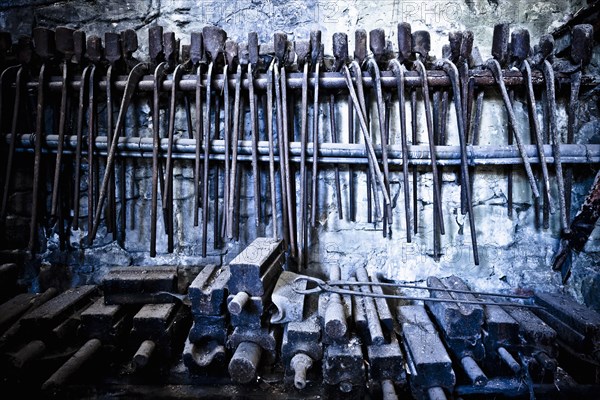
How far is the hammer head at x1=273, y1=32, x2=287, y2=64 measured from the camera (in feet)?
6.23

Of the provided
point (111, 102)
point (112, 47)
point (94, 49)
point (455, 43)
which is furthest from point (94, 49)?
point (455, 43)

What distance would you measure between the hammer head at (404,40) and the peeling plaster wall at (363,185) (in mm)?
314

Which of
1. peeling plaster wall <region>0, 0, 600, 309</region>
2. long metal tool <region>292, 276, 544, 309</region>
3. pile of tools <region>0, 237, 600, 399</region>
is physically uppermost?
peeling plaster wall <region>0, 0, 600, 309</region>

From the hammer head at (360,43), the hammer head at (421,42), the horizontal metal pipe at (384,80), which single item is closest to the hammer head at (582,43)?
the horizontal metal pipe at (384,80)

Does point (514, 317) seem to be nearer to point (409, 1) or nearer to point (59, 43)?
point (409, 1)

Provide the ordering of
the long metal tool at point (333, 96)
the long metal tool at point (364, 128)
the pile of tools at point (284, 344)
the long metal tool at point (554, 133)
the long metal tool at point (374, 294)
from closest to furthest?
the pile of tools at point (284, 344) < the long metal tool at point (374, 294) < the long metal tool at point (364, 128) < the long metal tool at point (554, 133) < the long metal tool at point (333, 96)

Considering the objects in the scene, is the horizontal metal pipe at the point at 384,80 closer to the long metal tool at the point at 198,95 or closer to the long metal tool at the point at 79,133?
the long metal tool at the point at 198,95

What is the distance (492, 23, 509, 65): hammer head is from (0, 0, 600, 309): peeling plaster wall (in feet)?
0.89

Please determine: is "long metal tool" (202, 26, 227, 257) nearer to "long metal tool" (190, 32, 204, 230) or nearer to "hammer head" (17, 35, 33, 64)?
"long metal tool" (190, 32, 204, 230)

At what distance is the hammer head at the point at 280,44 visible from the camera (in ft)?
6.23

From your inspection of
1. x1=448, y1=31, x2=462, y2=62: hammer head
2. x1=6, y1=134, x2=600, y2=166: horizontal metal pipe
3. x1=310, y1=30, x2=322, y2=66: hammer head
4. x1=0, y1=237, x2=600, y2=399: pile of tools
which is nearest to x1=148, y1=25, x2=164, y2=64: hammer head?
x1=6, y1=134, x2=600, y2=166: horizontal metal pipe

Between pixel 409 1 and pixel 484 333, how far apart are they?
2.01m

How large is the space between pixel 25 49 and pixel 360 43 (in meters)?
2.03

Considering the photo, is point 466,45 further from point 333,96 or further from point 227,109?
point 227,109
